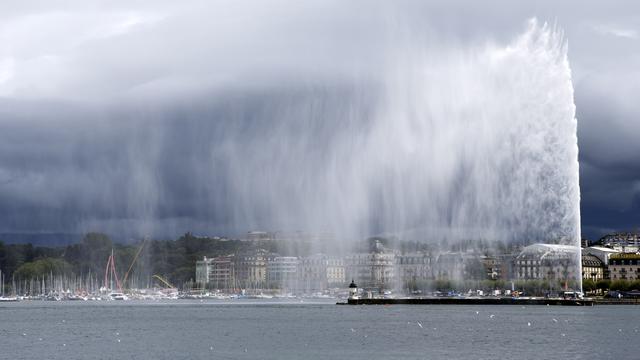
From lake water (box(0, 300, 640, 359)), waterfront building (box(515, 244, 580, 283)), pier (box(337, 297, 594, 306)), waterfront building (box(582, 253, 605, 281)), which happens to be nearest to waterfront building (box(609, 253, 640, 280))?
waterfront building (box(515, 244, 580, 283))

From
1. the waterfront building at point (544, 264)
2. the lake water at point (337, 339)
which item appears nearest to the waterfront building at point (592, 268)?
the waterfront building at point (544, 264)

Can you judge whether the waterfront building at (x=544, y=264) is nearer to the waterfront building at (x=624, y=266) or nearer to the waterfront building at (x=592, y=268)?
the waterfront building at (x=592, y=268)

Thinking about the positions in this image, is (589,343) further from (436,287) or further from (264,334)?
(436,287)

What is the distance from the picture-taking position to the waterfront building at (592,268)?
183 meters

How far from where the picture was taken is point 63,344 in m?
60.5

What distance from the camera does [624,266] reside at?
6688 inches

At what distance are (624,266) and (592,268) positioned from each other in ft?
52.5

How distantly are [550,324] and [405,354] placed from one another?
29.4m

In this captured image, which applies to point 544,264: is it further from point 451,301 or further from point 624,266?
point 451,301

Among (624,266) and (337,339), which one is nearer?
(337,339)

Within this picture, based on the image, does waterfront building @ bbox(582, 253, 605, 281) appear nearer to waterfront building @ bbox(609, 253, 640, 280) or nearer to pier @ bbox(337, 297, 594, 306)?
waterfront building @ bbox(609, 253, 640, 280)

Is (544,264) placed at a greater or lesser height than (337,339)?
greater

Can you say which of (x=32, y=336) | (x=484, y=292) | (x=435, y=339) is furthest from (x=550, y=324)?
(x=484, y=292)

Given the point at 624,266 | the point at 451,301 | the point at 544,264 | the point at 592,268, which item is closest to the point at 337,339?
the point at 451,301
